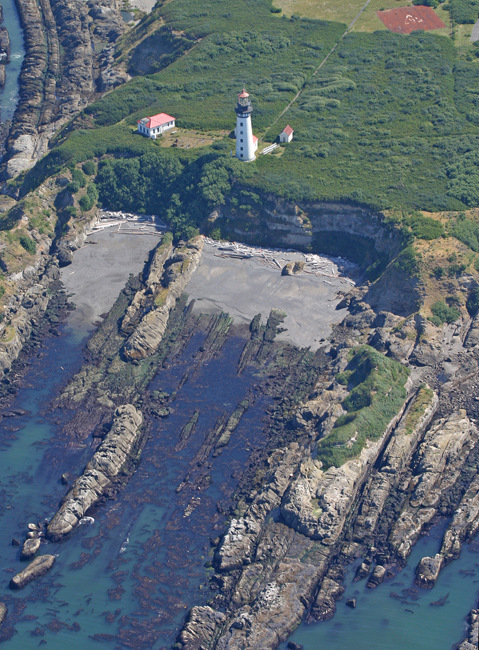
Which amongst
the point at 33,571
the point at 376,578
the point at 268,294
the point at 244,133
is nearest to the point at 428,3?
the point at 244,133

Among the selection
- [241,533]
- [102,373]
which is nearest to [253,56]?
[102,373]

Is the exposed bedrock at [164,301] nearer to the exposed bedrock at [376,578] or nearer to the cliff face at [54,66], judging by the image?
the exposed bedrock at [376,578]

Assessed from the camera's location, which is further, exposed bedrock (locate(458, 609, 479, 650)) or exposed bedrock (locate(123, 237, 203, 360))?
exposed bedrock (locate(123, 237, 203, 360))

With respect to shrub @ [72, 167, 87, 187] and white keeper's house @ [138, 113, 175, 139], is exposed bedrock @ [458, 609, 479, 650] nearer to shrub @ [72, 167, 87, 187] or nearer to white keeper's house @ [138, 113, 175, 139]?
shrub @ [72, 167, 87, 187]

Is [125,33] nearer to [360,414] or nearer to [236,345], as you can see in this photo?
[236,345]

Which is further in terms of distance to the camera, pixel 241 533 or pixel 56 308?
pixel 56 308

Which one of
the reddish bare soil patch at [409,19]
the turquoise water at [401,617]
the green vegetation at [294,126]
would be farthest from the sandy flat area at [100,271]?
the reddish bare soil patch at [409,19]

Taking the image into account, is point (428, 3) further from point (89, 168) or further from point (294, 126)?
point (89, 168)

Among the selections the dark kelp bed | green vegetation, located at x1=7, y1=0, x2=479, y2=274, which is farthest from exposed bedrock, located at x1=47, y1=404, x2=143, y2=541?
green vegetation, located at x1=7, y1=0, x2=479, y2=274
